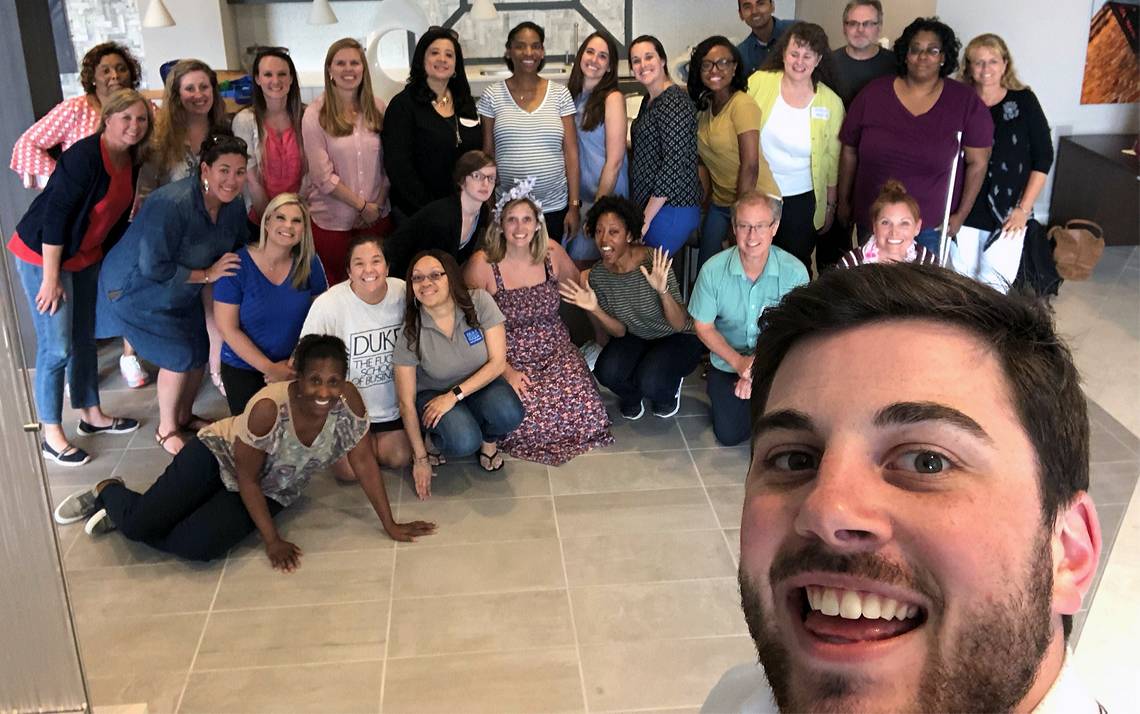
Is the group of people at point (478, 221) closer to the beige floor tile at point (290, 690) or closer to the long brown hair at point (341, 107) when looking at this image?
the long brown hair at point (341, 107)

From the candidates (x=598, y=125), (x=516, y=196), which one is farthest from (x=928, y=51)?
(x=516, y=196)

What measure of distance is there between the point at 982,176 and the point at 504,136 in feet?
6.04

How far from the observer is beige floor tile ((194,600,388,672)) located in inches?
110

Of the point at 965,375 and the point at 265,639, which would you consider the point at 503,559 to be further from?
the point at 965,375

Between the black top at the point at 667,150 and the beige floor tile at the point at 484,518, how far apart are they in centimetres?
135

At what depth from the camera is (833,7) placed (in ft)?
21.0

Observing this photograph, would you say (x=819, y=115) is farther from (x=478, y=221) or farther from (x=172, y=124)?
(x=172, y=124)

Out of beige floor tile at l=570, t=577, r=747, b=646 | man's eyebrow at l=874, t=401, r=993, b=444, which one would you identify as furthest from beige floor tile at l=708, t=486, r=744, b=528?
man's eyebrow at l=874, t=401, r=993, b=444

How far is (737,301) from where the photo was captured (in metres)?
3.94

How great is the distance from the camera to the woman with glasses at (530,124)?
410 cm

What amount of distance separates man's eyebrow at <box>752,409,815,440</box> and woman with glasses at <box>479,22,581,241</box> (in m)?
3.36

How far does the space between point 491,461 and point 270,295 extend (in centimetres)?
95

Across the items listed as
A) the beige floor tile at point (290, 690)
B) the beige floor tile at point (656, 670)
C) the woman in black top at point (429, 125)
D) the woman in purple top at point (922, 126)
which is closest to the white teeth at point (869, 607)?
the beige floor tile at point (656, 670)

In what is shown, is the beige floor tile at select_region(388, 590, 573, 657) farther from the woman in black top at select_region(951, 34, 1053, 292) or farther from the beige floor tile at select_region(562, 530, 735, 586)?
the woman in black top at select_region(951, 34, 1053, 292)
